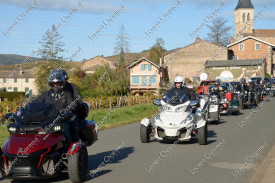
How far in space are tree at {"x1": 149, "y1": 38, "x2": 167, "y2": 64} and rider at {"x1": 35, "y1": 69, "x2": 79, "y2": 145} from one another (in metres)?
101

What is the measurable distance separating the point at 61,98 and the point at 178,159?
3.32 meters

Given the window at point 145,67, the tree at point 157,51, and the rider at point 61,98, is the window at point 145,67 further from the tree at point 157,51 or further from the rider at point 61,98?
the rider at point 61,98

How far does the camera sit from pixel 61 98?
8.09 m

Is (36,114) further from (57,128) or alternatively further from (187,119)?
(187,119)

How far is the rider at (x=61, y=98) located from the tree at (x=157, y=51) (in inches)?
3967

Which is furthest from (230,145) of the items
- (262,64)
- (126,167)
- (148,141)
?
(262,64)

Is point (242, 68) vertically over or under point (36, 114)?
over

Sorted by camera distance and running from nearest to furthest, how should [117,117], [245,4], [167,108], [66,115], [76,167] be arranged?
[76,167]
[66,115]
[167,108]
[117,117]
[245,4]

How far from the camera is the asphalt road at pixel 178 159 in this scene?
7.96 meters

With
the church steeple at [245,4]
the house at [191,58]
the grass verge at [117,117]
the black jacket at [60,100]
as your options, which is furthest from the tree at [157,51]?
the black jacket at [60,100]

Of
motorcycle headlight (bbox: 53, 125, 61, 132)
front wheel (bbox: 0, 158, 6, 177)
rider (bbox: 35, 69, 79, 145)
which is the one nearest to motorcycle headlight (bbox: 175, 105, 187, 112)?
rider (bbox: 35, 69, 79, 145)

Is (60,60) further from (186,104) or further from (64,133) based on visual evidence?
(64,133)

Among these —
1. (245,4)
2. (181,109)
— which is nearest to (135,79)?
(181,109)

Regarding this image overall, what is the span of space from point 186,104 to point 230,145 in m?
1.72
